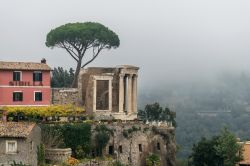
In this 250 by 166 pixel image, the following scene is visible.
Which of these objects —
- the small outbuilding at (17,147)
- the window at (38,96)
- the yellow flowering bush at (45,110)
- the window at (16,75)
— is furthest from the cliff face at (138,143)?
the window at (16,75)

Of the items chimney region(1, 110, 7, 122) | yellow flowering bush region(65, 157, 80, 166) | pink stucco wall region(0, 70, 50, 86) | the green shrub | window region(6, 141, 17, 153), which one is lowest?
yellow flowering bush region(65, 157, 80, 166)

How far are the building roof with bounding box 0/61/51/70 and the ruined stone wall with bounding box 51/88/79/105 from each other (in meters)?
4.64

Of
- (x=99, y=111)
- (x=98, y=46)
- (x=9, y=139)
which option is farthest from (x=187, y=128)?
(x=9, y=139)

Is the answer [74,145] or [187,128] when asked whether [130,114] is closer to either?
[74,145]

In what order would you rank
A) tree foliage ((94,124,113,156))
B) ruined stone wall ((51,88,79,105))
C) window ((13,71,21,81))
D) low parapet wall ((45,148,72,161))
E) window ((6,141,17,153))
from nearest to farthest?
window ((6,141,17,153)), low parapet wall ((45,148,72,161)), tree foliage ((94,124,113,156)), window ((13,71,21,81)), ruined stone wall ((51,88,79,105))

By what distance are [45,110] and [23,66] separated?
6927 millimetres

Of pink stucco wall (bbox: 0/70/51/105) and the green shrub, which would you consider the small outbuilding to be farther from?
pink stucco wall (bbox: 0/70/51/105)

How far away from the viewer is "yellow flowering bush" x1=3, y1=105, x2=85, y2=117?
68.9 m

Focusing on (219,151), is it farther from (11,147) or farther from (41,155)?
(11,147)

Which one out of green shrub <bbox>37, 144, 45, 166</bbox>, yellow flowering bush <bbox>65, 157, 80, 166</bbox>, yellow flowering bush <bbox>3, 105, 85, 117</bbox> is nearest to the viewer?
green shrub <bbox>37, 144, 45, 166</bbox>

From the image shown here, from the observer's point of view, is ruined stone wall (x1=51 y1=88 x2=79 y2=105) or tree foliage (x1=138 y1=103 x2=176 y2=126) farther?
tree foliage (x1=138 y1=103 x2=176 y2=126)

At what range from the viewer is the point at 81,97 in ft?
263

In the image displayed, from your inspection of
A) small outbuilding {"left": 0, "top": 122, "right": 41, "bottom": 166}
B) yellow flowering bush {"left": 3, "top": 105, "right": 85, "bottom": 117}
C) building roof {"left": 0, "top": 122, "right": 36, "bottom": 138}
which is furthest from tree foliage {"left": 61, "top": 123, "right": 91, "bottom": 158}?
small outbuilding {"left": 0, "top": 122, "right": 41, "bottom": 166}

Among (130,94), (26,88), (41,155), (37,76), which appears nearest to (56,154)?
(41,155)
